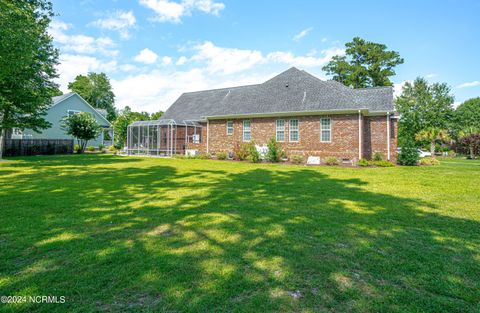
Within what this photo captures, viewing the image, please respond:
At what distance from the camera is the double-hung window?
18891mm

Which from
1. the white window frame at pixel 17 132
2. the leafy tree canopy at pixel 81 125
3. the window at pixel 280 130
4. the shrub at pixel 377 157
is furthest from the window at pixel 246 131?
the white window frame at pixel 17 132

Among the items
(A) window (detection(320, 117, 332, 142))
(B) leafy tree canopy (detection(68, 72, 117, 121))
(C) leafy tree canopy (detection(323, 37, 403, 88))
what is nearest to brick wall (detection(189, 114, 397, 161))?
(A) window (detection(320, 117, 332, 142))

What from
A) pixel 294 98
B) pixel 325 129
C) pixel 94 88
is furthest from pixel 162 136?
pixel 94 88

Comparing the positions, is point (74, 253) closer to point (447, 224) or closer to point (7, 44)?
point (447, 224)

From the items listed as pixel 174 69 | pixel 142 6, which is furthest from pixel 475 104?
pixel 142 6

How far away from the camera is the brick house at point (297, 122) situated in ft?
56.5

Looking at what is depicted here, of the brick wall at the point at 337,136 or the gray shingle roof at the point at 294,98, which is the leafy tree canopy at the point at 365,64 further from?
the brick wall at the point at 337,136

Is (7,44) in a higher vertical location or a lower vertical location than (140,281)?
higher

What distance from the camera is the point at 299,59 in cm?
2558

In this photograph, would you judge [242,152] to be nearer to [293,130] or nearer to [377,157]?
[293,130]

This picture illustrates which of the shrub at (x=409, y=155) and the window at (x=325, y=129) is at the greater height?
the window at (x=325, y=129)

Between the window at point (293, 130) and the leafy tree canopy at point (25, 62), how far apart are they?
15636mm

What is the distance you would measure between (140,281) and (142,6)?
1594 cm

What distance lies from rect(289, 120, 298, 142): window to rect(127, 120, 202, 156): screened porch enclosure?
31.5 ft
